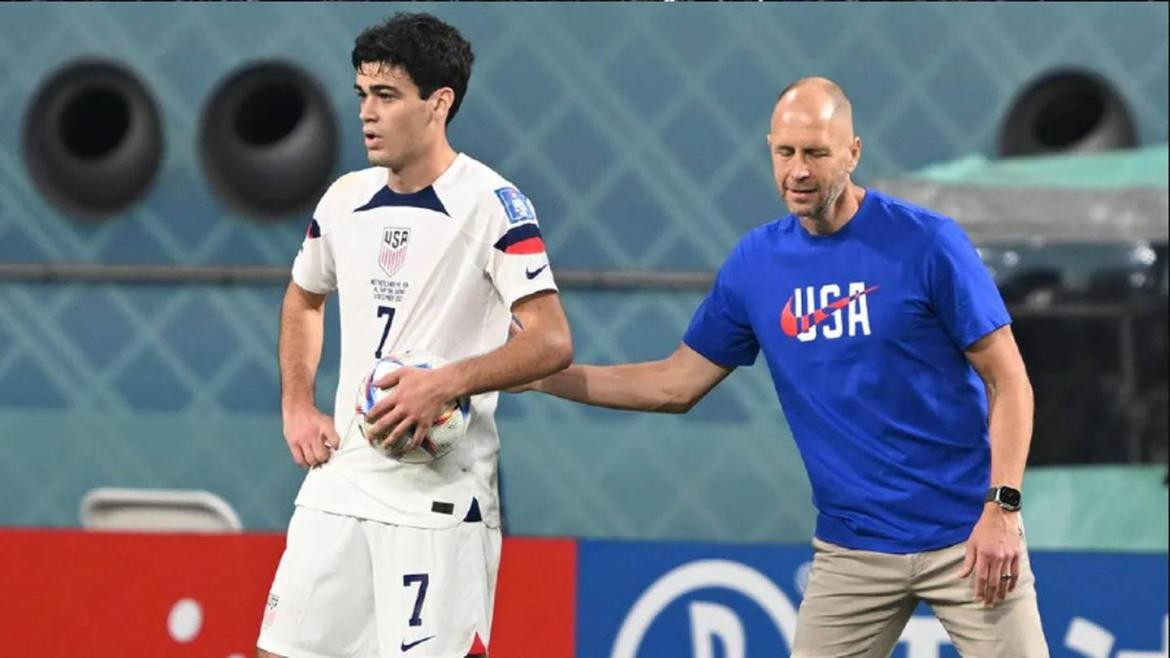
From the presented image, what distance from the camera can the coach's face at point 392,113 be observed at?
353cm

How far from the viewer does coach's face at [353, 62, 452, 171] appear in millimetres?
3529

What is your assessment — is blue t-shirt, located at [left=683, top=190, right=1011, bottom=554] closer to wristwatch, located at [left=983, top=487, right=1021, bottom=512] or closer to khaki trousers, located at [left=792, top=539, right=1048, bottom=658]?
khaki trousers, located at [left=792, top=539, right=1048, bottom=658]

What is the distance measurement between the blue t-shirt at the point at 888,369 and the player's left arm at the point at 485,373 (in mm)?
470

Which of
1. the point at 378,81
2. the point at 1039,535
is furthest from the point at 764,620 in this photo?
the point at 1039,535

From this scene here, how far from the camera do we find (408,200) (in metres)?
3.61

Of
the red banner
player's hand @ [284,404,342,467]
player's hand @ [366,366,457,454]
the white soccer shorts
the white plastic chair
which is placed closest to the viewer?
player's hand @ [366,366,457,454]

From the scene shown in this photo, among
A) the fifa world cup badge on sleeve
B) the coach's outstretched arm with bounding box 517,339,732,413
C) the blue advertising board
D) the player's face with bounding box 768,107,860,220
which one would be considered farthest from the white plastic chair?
the player's face with bounding box 768,107,860,220

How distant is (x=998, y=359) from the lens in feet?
11.7

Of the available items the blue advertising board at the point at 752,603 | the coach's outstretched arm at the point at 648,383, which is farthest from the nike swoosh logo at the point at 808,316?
the blue advertising board at the point at 752,603

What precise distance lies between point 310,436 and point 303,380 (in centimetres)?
16

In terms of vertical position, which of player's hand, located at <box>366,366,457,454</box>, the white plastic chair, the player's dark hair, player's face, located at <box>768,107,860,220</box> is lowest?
player's hand, located at <box>366,366,457,454</box>

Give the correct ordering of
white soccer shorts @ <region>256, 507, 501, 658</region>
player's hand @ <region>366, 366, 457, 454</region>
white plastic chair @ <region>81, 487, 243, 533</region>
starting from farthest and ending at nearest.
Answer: white plastic chair @ <region>81, 487, 243, 533</region> < white soccer shorts @ <region>256, 507, 501, 658</region> < player's hand @ <region>366, 366, 457, 454</region>

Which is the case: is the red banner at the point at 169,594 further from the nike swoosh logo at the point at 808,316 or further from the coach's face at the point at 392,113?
the coach's face at the point at 392,113

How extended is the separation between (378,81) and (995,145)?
5.04m
